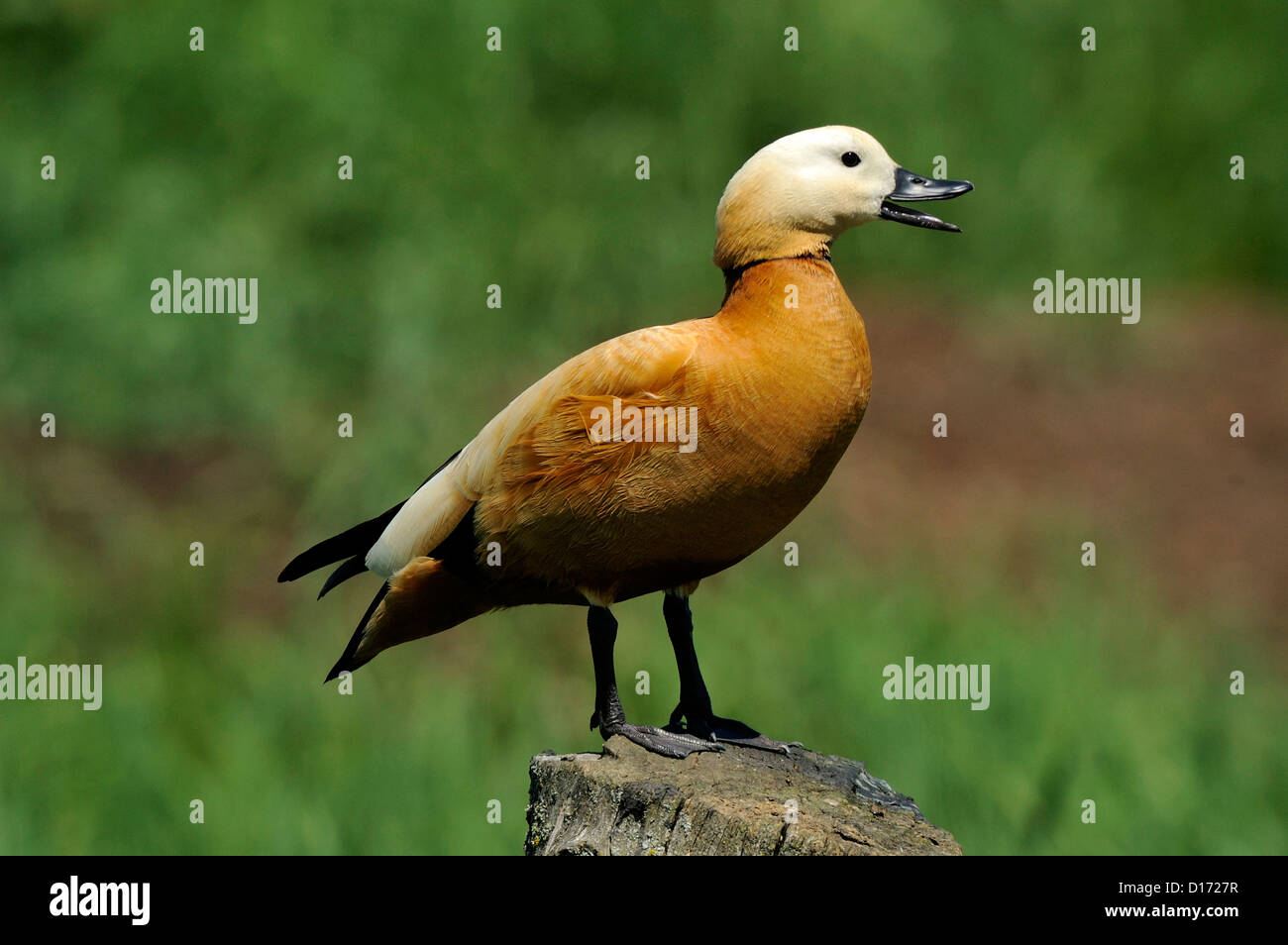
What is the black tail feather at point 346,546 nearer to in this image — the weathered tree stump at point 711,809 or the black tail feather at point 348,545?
the black tail feather at point 348,545

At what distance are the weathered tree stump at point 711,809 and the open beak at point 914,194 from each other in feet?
6.90

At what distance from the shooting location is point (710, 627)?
11.1m

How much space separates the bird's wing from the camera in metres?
5.96

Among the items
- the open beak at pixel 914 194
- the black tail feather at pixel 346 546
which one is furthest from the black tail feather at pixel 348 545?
the open beak at pixel 914 194

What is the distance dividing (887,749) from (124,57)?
33.4ft

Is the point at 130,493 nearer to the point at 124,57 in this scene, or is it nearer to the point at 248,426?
the point at 248,426

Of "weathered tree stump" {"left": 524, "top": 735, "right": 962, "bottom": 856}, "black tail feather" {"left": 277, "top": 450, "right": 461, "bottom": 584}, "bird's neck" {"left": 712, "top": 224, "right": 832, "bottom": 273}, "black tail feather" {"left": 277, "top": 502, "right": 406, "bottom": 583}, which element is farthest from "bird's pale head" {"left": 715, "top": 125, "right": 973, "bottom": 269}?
"weathered tree stump" {"left": 524, "top": 735, "right": 962, "bottom": 856}

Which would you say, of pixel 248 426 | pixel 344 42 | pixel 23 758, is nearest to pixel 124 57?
pixel 344 42

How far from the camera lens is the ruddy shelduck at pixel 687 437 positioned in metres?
5.76

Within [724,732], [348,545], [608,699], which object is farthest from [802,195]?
[348,545]

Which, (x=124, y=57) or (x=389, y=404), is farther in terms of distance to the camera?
(x=124, y=57)

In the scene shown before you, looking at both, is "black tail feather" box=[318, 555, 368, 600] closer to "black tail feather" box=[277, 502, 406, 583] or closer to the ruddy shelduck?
"black tail feather" box=[277, 502, 406, 583]

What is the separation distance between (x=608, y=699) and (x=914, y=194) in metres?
2.22

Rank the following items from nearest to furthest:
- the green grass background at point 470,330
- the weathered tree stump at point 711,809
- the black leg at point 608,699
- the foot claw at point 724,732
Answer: the weathered tree stump at point 711,809 < the black leg at point 608,699 < the foot claw at point 724,732 < the green grass background at point 470,330
